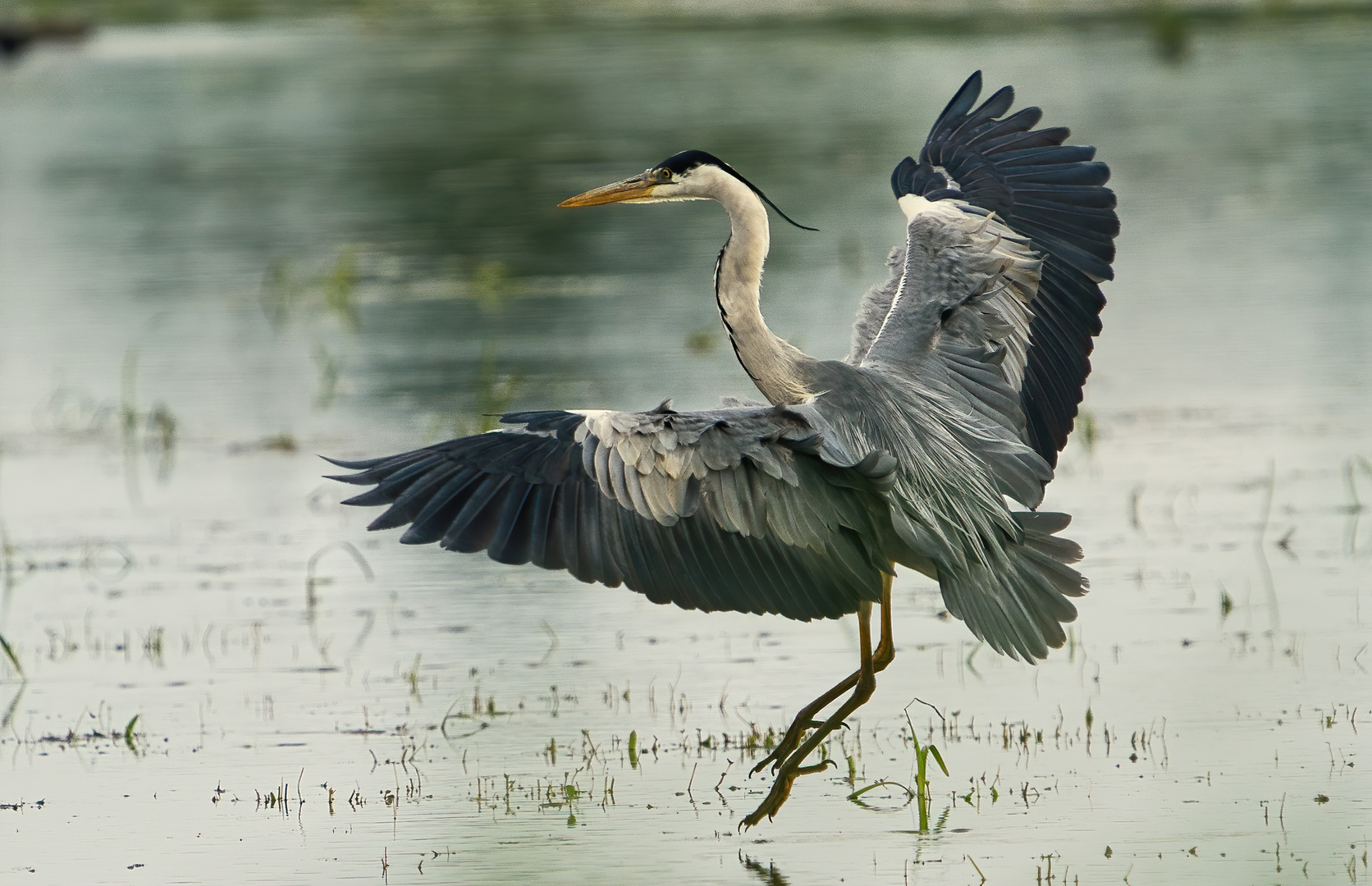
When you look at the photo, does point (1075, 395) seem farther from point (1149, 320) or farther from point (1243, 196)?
point (1243, 196)

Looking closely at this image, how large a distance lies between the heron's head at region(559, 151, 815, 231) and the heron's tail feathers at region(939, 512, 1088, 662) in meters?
1.24

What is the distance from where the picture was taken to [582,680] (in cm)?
682

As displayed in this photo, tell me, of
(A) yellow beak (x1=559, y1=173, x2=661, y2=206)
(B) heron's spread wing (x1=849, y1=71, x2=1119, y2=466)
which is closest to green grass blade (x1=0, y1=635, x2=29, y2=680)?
(A) yellow beak (x1=559, y1=173, x2=661, y2=206)

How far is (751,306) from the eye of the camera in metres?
5.99

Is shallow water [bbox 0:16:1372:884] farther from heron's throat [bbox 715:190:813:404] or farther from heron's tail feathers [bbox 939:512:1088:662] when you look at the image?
heron's throat [bbox 715:190:813:404]

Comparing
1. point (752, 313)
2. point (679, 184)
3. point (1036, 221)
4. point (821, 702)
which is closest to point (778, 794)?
point (821, 702)

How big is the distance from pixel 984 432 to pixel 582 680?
162cm

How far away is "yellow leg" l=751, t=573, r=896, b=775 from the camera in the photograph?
5629 millimetres

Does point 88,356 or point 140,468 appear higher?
point 88,356

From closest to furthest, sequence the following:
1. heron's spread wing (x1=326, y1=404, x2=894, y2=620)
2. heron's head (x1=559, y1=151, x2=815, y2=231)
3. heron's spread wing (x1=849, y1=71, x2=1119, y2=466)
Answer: heron's spread wing (x1=326, y1=404, x2=894, y2=620), heron's head (x1=559, y1=151, x2=815, y2=231), heron's spread wing (x1=849, y1=71, x2=1119, y2=466)

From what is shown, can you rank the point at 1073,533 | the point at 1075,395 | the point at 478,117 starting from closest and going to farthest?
the point at 1075,395 < the point at 1073,533 < the point at 478,117

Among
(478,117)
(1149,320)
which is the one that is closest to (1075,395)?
(1149,320)

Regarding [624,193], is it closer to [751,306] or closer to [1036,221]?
[751,306]

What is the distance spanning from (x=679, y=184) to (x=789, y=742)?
176 cm
